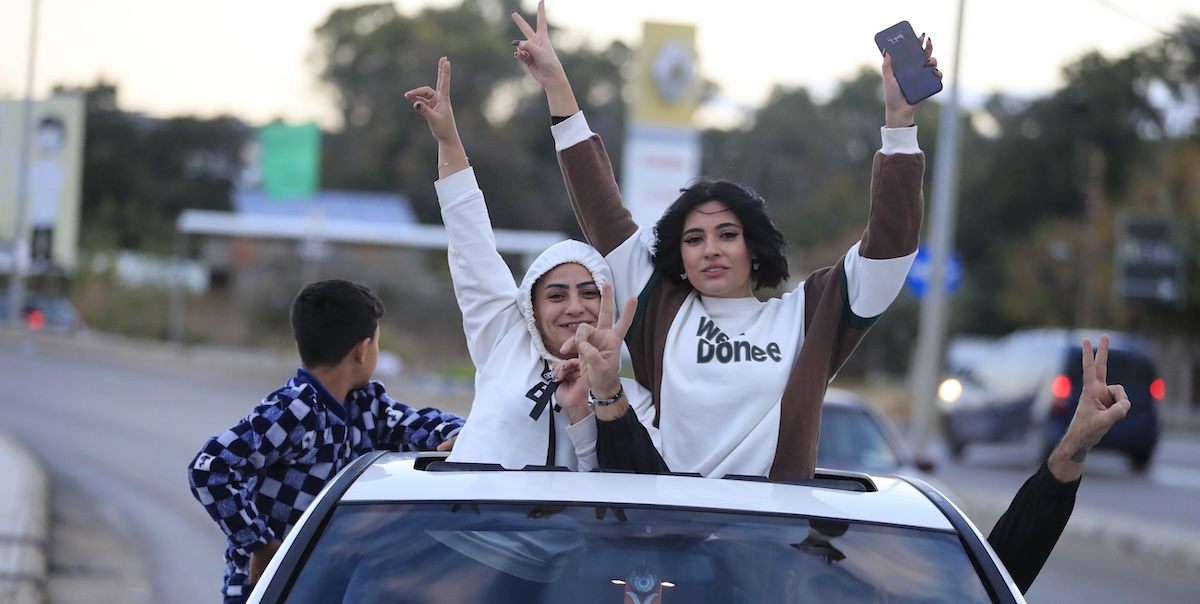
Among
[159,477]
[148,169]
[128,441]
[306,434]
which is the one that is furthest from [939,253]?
[148,169]

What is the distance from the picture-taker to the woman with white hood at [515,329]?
3.38 m

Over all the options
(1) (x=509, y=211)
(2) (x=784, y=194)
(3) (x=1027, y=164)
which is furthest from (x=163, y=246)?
(3) (x=1027, y=164)

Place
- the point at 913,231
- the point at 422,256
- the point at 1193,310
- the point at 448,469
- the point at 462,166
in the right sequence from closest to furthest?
the point at 448,469
the point at 913,231
the point at 462,166
the point at 1193,310
the point at 422,256

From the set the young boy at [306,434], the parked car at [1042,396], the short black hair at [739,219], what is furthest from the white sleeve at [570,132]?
the parked car at [1042,396]

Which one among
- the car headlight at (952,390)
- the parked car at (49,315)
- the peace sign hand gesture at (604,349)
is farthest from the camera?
the parked car at (49,315)

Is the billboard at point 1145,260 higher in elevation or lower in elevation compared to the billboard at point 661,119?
lower

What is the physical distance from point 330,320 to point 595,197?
80 cm

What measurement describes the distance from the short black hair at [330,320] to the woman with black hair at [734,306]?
65cm

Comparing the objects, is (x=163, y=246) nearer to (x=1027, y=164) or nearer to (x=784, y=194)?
(x=784, y=194)

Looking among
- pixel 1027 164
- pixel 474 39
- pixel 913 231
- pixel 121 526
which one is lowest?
pixel 121 526

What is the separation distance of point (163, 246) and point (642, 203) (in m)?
38.5

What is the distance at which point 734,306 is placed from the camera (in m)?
3.60

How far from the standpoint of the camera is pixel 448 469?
10.3ft

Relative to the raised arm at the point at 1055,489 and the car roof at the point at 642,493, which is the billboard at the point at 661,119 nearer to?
the raised arm at the point at 1055,489
